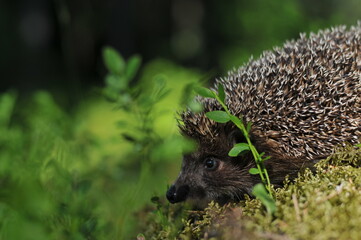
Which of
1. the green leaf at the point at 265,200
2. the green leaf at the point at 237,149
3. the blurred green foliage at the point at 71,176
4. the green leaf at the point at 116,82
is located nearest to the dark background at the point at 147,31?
the blurred green foliage at the point at 71,176

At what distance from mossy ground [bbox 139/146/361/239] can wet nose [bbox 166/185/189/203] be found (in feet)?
1.21

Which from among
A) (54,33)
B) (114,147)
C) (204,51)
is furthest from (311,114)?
(54,33)

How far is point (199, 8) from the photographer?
69.8ft

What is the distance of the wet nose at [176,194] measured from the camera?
434cm

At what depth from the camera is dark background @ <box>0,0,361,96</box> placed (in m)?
13.2

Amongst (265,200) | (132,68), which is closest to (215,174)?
(132,68)

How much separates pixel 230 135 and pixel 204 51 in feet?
54.1

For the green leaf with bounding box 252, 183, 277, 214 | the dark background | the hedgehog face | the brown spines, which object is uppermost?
the dark background

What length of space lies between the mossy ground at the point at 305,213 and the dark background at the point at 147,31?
6657 mm

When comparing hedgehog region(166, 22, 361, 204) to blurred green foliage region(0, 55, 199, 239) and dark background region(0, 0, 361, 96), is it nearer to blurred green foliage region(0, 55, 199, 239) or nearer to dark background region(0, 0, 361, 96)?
blurred green foliage region(0, 55, 199, 239)

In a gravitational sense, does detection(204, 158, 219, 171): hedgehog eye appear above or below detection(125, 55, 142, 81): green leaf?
below

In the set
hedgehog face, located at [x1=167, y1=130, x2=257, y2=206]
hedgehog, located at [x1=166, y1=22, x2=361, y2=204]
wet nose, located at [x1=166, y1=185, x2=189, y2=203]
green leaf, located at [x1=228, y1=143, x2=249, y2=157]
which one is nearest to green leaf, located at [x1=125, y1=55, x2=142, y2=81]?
hedgehog, located at [x1=166, y1=22, x2=361, y2=204]

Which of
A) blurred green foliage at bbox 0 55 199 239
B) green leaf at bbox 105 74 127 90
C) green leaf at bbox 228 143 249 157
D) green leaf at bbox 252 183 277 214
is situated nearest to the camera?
blurred green foliage at bbox 0 55 199 239

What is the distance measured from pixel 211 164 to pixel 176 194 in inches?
20.7
